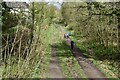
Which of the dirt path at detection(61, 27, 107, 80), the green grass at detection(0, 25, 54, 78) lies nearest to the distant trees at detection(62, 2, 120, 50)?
the dirt path at detection(61, 27, 107, 80)

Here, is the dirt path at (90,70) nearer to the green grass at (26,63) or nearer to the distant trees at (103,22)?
the distant trees at (103,22)

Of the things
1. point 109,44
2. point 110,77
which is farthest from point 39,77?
point 109,44

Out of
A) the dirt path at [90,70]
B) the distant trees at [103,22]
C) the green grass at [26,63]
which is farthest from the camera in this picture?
the distant trees at [103,22]

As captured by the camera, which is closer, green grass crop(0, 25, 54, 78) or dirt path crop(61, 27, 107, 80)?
green grass crop(0, 25, 54, 78)

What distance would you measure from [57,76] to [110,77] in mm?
3148

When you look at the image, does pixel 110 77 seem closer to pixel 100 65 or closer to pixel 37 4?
pixel 100 65

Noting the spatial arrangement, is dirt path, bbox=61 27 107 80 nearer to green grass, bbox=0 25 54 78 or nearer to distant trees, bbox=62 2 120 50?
distant trees, bbox=62 2 120 50

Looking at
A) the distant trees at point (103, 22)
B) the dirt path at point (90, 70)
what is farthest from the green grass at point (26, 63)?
the distant trees at point (103, 22)

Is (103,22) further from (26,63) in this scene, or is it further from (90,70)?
(26,63)

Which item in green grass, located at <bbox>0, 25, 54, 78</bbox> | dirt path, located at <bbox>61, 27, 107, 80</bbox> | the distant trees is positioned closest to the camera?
green grass, located at <bbox>0, 25, 54, 78</bbox>

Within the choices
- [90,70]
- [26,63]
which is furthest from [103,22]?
[26,63]

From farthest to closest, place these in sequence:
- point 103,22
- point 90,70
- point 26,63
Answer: point 103,22
point 90,70
point 26,63

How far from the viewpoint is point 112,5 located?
18125 millimetres

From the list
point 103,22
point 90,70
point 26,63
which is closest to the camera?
point 26,63
